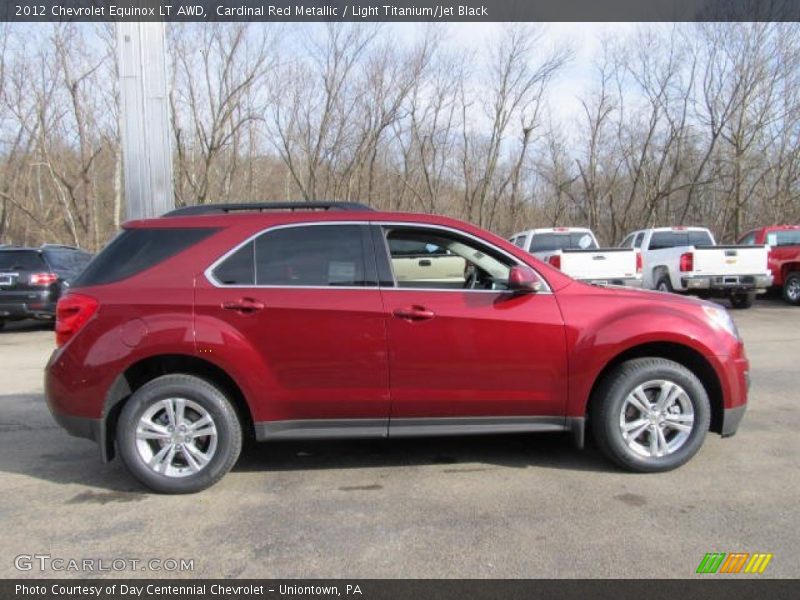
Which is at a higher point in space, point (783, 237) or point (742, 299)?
point (783, 237)

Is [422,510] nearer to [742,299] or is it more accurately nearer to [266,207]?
[266,207]

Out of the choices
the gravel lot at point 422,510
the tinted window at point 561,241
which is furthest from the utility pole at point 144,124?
the tinted window at point 561,241

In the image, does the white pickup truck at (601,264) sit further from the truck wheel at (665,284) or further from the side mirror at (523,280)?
the side mirror at (523,280)

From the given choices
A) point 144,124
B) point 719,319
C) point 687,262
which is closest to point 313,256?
point 719,319

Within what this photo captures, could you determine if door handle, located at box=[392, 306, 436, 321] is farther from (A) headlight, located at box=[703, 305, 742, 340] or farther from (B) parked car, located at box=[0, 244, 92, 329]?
(B) parked car, located at box=[0, 244, 92, 329]

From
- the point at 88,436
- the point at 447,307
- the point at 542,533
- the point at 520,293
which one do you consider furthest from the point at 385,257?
the point at 88,436

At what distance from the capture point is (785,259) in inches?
593

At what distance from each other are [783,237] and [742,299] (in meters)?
2.74

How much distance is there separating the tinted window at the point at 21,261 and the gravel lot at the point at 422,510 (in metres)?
8.08

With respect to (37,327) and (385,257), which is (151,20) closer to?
(385,257)

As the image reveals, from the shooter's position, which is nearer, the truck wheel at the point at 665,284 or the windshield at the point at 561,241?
the truck wheel at the point at 665,284

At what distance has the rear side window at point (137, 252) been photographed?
4.16 metres

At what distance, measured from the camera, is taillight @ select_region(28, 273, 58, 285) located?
12.1m
